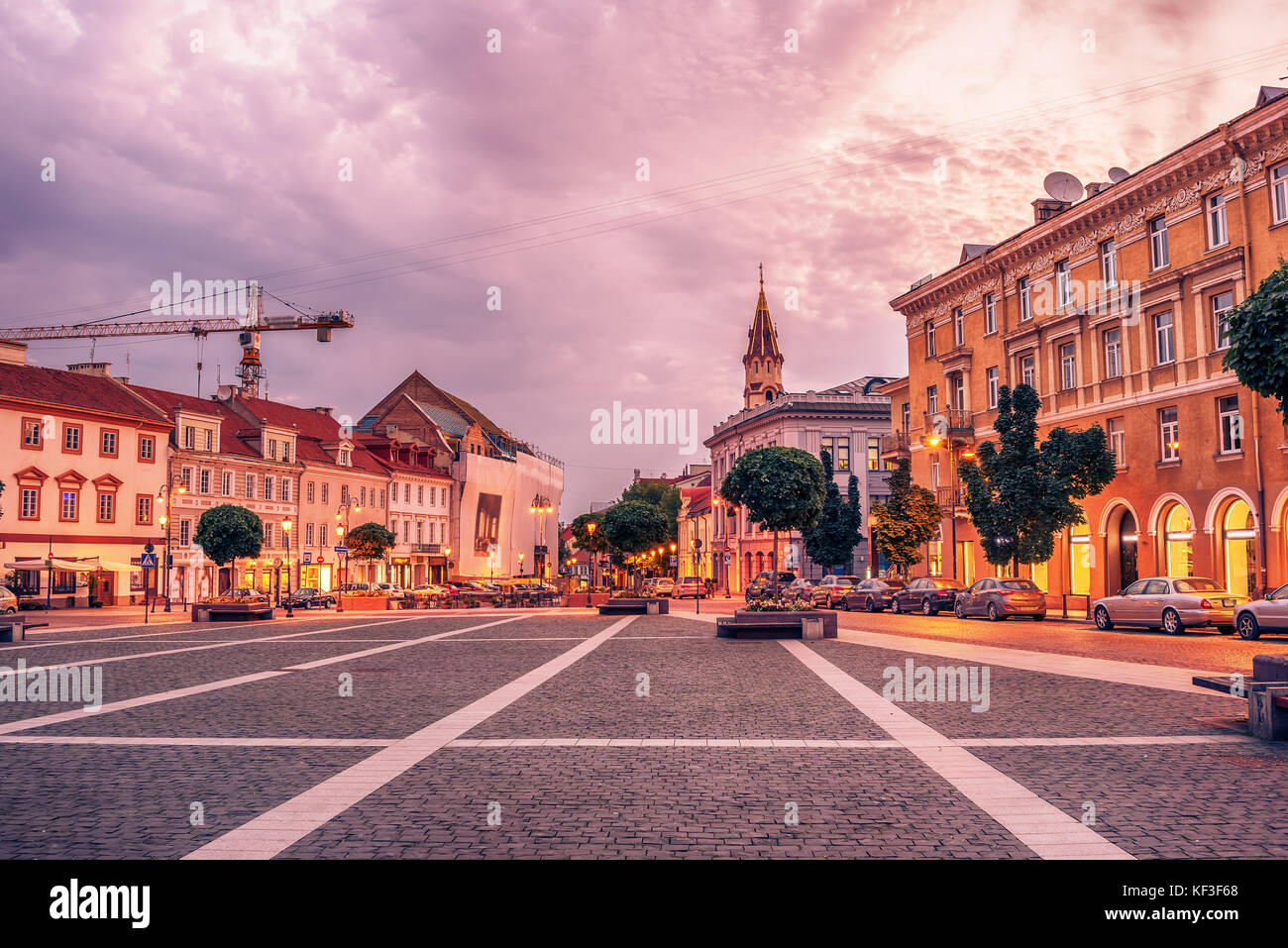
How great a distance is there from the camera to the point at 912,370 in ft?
179

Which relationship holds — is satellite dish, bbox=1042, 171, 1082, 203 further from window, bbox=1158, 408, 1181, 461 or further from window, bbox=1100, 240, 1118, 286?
window, bbox=1158, 408, 1181, 461

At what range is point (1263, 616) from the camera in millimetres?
21609

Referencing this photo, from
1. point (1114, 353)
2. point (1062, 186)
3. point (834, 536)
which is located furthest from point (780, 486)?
point (834, 536)

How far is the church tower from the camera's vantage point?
112 metres

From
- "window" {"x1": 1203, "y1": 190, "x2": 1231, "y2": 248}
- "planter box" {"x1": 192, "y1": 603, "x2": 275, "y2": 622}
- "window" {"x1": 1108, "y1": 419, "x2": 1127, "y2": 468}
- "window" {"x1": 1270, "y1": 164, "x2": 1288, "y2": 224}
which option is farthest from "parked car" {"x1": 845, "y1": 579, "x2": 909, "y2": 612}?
"planter box" {"x1": 192, "y1": 603, "x2": 275, "y2": 622}

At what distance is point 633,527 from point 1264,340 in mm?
30695

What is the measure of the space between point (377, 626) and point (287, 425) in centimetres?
3901

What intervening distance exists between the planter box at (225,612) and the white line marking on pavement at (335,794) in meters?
26.8

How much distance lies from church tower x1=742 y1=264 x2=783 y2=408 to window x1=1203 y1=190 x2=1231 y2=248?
78.6 metres

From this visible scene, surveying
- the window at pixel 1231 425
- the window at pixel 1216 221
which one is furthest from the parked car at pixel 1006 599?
the window at pixel 1216 221

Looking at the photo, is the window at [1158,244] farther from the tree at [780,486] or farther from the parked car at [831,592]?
the parked car at [831,592]

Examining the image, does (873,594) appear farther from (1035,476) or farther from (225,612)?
(225,612)
